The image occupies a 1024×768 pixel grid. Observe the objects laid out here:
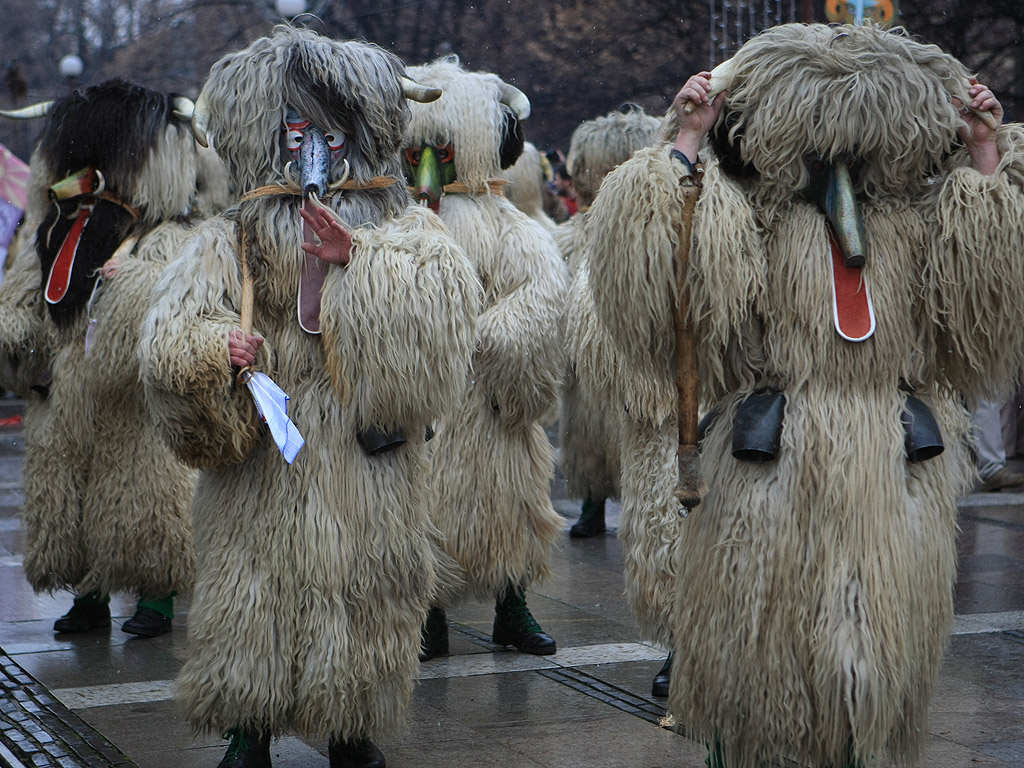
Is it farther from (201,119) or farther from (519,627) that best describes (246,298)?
(519,627)

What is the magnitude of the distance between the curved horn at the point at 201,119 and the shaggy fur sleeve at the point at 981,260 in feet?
7.51

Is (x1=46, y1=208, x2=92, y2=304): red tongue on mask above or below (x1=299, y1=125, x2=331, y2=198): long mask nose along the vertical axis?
below

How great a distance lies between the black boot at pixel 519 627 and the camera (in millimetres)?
5562

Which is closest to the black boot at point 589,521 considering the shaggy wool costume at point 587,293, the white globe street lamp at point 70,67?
the shaggy wool costume at point 587,293

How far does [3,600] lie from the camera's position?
677 centimetres

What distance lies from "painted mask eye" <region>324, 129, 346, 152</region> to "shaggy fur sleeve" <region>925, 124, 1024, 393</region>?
71.1 inches

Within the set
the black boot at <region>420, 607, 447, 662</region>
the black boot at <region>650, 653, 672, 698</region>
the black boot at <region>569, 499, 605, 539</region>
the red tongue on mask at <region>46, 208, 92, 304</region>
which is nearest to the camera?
the black boot at <region>650, 653, 672, 698</region>

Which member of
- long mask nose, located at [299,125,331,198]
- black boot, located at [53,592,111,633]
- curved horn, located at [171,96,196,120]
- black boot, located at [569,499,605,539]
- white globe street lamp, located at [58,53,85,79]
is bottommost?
black boot, located at [569,499,605,539]

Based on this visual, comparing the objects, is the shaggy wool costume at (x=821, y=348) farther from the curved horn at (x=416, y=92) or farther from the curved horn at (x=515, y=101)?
the curved horn at (x=515, y=101)

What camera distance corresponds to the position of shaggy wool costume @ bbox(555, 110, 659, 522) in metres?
6.52

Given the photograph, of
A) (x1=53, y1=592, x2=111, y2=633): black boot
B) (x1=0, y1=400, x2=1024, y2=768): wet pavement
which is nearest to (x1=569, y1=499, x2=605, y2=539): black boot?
(x1=0, y1=400, x2=1024, y2=768): wet pavement

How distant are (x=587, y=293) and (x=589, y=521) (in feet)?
12.2

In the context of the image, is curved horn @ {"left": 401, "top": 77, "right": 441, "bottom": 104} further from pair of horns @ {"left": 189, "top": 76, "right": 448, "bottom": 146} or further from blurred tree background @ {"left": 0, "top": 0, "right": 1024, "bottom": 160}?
blurred tree background @ {"left": 0, "top": 0, "right": 1024, "bottom": 160}

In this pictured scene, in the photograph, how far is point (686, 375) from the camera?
10.8 ft
